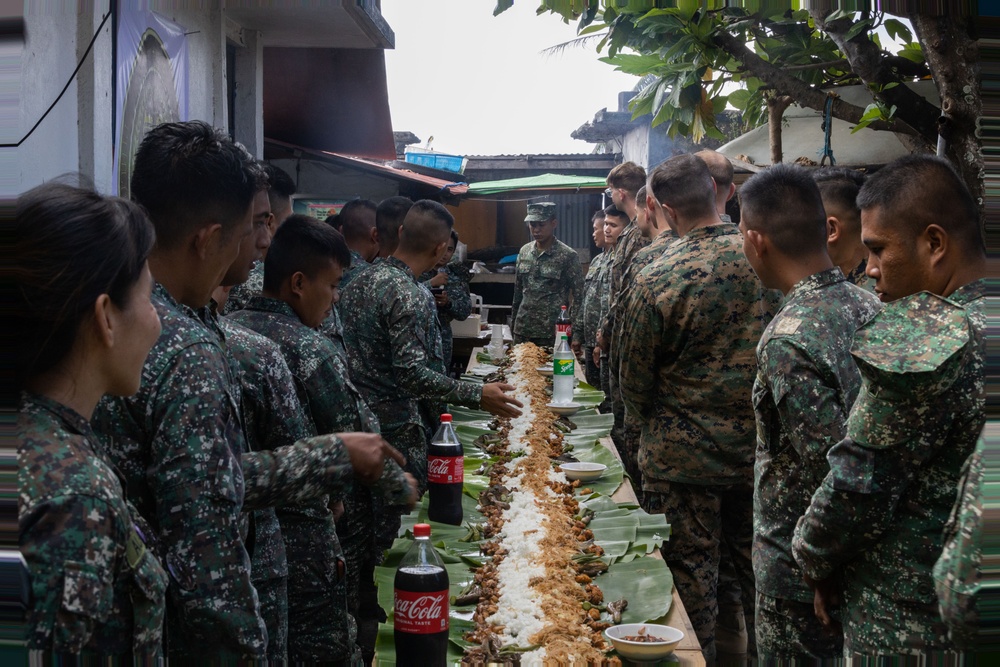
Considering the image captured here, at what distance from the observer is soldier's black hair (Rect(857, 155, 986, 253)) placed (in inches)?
87.3

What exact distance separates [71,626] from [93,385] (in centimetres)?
39

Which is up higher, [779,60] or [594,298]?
[779,60]

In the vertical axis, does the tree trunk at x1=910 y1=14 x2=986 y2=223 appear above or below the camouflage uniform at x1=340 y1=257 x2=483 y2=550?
above

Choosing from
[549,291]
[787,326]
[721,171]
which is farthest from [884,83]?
[549,291]

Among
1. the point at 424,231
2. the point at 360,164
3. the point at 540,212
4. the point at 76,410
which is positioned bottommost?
the point at 76,410

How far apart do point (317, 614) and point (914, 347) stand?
2237 mm

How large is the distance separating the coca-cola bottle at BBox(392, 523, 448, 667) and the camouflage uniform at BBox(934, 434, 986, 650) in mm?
1181

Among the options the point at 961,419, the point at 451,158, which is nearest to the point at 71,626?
the point at 961,419

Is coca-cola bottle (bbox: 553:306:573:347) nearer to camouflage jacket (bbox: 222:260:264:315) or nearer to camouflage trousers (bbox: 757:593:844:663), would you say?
camouflage jacket (bbox: 222:260:264:315)

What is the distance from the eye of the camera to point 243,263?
2723 millimetres

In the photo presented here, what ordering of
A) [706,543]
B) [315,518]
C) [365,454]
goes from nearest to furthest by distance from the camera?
1. [365,454]
2. [315,518]
3. [706,543]

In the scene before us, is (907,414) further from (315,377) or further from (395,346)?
(395,346)

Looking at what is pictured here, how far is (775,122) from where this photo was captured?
645 centimetres

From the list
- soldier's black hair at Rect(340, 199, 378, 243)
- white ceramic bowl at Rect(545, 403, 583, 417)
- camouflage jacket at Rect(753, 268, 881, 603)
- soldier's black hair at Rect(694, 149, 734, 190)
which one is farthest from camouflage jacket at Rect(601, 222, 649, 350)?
camouflage jacket at Rect(753, 268, 881, 603)
